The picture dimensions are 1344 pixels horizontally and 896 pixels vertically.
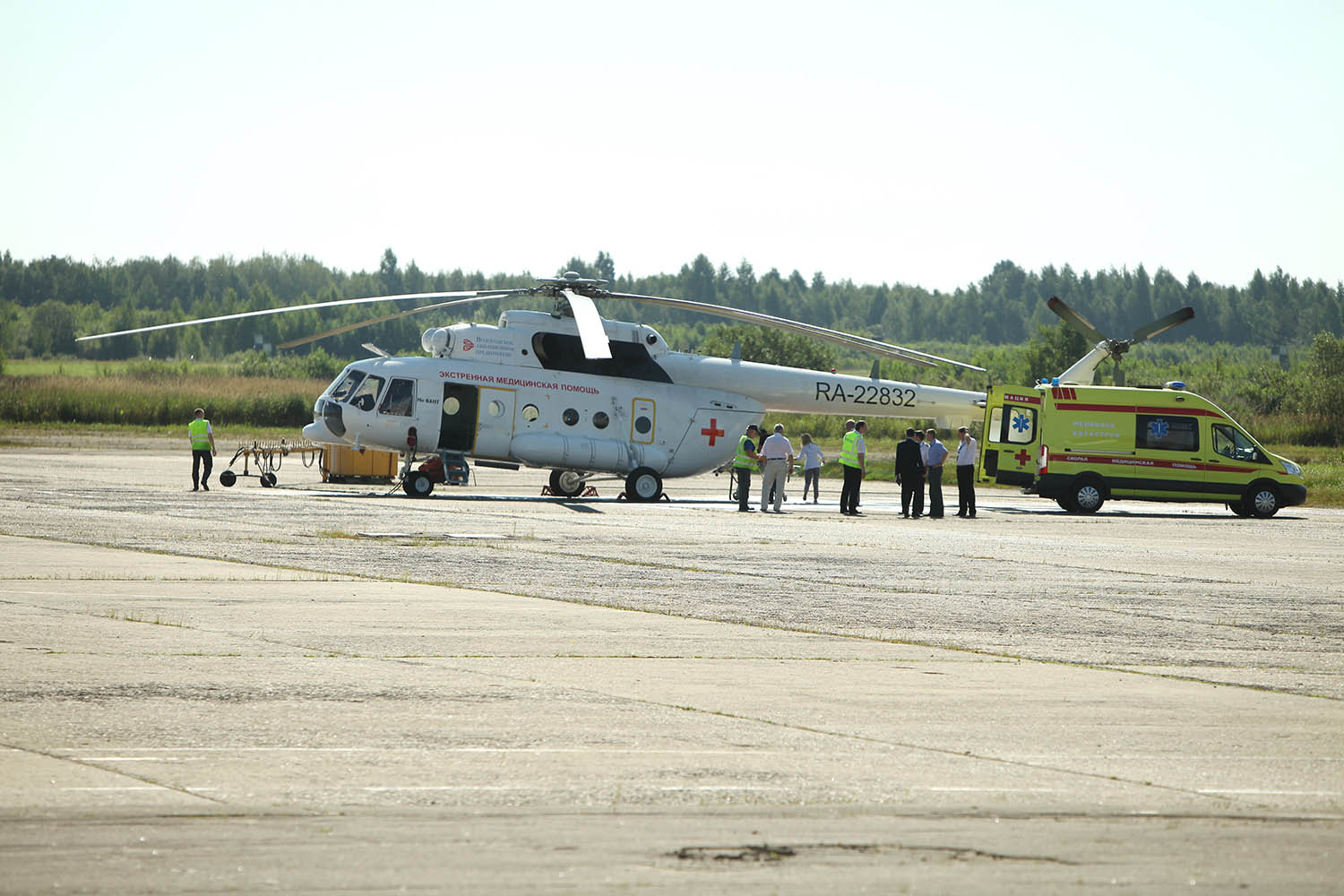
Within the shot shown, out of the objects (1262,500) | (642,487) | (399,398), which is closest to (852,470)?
(642,487)

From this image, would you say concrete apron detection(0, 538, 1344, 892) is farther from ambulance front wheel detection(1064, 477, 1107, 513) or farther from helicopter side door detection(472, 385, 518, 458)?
ambulance front wheel detection(1064, 477, 1107, 513)

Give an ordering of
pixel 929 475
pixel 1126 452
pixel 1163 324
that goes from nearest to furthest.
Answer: pixel 929 475 < pixel 1126 452 < pixel 1163 324

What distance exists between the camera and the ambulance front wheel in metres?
27.2

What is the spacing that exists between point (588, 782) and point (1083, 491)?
22.5 meters

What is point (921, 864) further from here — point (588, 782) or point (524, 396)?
point (524, 396)

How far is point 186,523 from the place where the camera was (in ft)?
63.7

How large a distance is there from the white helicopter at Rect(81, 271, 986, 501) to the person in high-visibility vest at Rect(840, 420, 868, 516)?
1.75 m

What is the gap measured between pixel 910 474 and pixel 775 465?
2457 mm

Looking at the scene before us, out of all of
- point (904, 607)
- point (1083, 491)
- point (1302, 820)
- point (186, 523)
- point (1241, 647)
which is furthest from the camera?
point (1083, 491)

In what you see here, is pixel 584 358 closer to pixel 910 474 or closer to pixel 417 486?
pixel 417 486

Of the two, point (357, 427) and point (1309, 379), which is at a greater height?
point (1309, 379)

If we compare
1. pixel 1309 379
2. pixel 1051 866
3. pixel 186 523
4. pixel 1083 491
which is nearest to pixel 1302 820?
pixel 1051 866

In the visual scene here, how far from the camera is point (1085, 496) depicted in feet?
89.4

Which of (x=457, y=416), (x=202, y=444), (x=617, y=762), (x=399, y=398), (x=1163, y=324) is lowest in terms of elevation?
(x=617, y=762)
